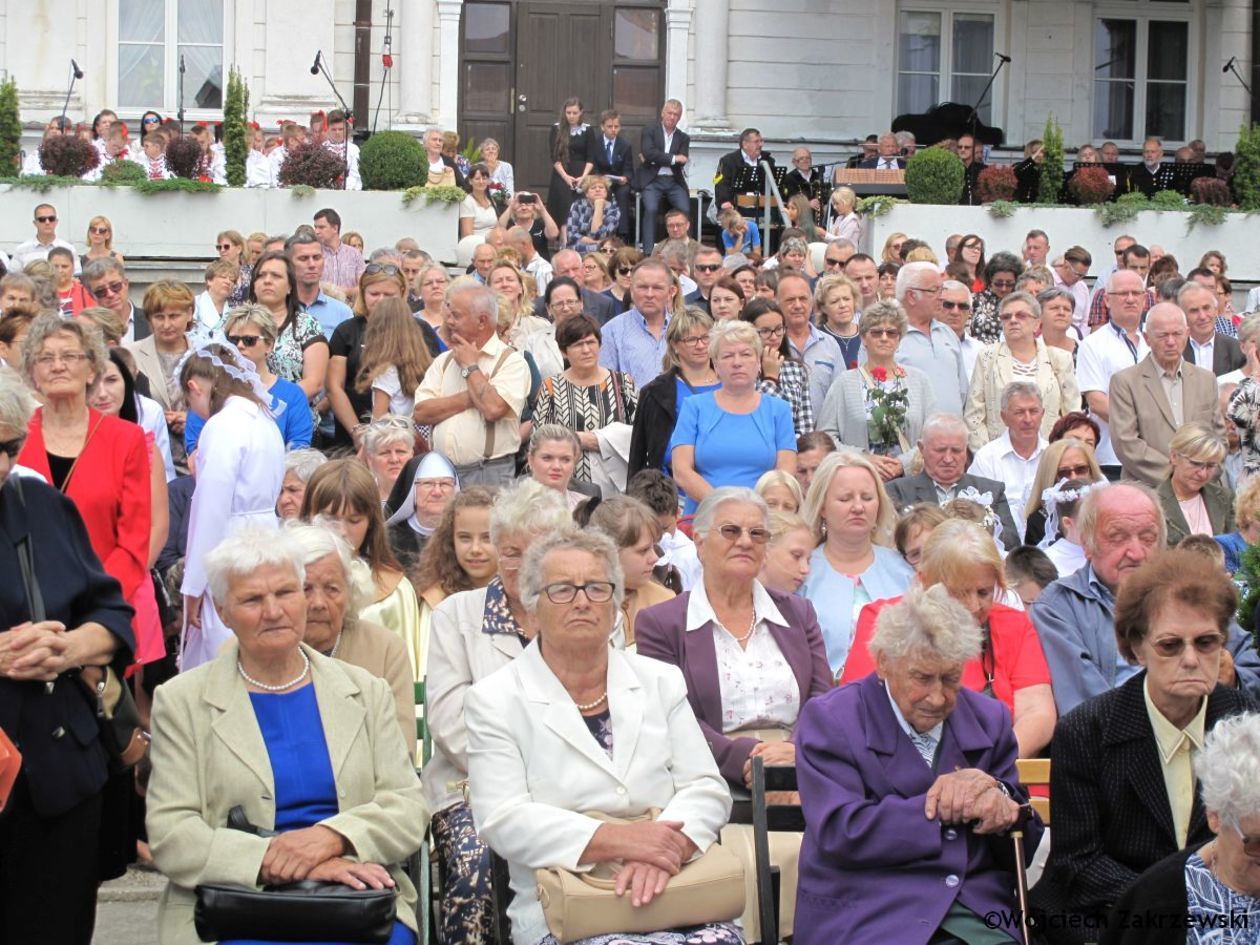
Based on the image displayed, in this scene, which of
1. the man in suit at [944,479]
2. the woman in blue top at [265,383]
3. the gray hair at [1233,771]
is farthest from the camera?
the woman in blue top at [265,383]

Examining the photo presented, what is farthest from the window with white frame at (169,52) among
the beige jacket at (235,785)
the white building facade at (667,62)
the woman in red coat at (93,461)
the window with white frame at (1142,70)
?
the beige jacket at (235,785)

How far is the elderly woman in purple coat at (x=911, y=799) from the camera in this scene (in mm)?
5102

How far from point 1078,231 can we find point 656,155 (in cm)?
439

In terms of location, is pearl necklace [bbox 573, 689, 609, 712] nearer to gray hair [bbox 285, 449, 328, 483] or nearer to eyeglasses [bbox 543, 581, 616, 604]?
eyeglasses [bbox 543, 581, 616, 604]

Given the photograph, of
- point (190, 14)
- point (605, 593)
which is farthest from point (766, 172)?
point (605, 593)

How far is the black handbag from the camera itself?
4895mm

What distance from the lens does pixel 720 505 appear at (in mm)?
6547

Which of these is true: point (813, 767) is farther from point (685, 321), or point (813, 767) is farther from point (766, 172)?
point (766, 172)

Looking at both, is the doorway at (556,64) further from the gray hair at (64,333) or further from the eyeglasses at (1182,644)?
the eyeglasses at (1182,644)

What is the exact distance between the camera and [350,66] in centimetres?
2242

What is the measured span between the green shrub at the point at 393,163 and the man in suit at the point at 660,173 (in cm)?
274

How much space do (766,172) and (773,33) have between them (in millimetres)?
4451

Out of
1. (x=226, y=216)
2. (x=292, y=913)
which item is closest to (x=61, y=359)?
(x=292, y=913)

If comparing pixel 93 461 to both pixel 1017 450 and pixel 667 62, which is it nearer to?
pixel 1017 450
